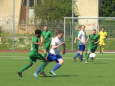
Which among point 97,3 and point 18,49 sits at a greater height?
point 97,3

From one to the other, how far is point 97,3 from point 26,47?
31664mm

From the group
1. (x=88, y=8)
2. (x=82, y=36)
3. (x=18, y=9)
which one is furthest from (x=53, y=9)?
(x=82, y=36)

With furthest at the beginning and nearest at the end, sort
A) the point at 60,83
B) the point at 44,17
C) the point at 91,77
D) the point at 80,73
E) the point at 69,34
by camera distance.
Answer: the point at 44,17
the point at 69,34
the point at 80,73
the point at 91,77
the point at 60,83

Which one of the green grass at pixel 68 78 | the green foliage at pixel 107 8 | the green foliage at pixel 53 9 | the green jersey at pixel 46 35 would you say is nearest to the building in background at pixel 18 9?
the green foliage at pixel 53 9

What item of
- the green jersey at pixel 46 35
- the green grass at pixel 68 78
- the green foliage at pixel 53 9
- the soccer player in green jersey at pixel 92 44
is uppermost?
the green foliage at pixel 53 9

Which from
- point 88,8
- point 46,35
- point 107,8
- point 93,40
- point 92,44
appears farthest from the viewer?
point 107,8

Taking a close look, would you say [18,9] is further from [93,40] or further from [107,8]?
[93,40]

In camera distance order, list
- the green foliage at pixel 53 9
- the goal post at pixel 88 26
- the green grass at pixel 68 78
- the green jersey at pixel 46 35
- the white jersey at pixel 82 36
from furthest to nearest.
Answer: the green foliage at pixel 53 9
the goal post at pixel 88 26
the white jersey at pixel 82 36
the green jersey at pixel 46 35
the green grass at pixel 68 78

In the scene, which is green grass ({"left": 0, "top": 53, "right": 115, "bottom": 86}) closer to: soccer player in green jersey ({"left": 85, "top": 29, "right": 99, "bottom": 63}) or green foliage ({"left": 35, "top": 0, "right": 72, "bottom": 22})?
soccer player in green jersey ({"left": 85, "top": 29, "right": 99, "bottom": 63})

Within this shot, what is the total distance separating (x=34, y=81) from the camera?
1681cm

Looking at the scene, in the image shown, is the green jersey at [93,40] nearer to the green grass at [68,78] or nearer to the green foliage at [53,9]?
the green grass at [68,78]

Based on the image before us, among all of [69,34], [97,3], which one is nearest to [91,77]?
[69,34]

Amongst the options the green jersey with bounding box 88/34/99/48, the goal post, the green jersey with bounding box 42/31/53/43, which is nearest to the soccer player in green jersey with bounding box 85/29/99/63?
the green jersey with bounding box 88/34/99/48

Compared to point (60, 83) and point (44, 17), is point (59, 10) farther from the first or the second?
point (60, 83)
